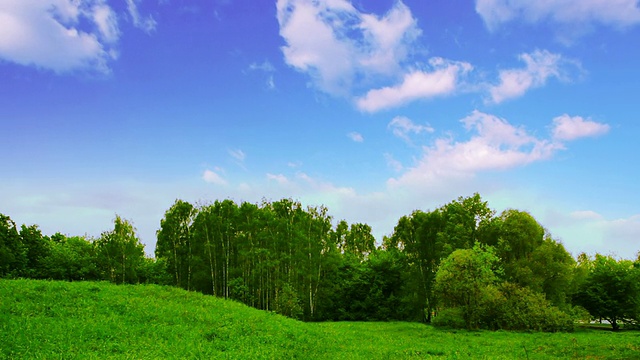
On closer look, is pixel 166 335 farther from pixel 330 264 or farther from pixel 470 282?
pixel 330 264

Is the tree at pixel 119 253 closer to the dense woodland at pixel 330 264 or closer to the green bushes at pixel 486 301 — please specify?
the dense woodland at pixel 330 264

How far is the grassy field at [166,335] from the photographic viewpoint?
63.6 ft

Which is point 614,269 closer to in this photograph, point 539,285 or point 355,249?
point 539,285

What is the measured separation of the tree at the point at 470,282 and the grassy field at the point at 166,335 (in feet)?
42.2

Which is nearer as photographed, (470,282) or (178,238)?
(470,282)

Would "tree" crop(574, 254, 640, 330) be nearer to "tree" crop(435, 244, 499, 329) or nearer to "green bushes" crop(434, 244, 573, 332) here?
"green bushes" crop(434, 244, 573, 332)

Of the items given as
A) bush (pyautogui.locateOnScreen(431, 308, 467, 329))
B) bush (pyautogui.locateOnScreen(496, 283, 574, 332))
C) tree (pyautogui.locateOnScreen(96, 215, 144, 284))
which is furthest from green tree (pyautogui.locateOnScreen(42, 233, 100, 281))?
bush (pyautogui.locateOnScreen(496, 283, 574, 332))

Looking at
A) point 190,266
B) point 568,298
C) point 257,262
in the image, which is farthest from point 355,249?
point 568,298

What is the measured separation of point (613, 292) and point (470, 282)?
30034 mm

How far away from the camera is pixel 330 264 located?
77000 mm

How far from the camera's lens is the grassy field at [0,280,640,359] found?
19375 millimetres

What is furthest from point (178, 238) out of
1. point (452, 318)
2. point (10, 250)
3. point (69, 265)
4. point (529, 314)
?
point (529, 314)

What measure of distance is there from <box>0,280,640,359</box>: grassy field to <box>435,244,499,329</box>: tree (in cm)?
1287

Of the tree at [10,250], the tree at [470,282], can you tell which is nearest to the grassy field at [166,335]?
the tree at [470,282]
